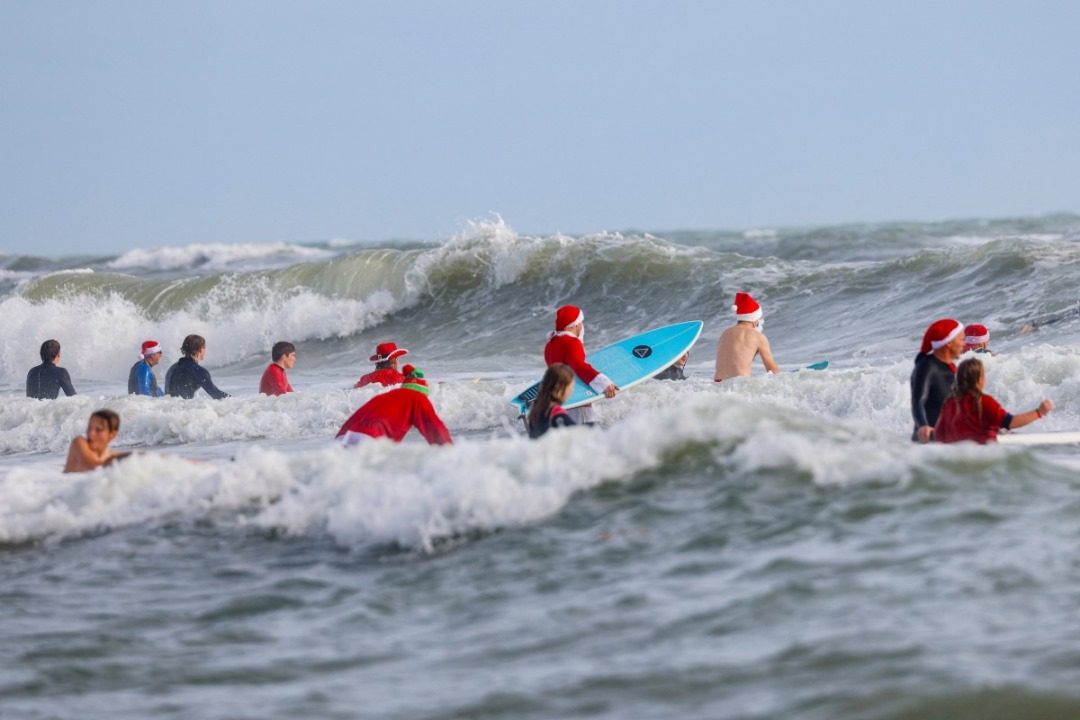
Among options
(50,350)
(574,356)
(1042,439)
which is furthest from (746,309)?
(50,350)

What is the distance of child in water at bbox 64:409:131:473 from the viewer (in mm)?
7840

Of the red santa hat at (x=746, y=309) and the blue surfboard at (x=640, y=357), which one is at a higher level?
the red santa hat at (x=746, y=309)

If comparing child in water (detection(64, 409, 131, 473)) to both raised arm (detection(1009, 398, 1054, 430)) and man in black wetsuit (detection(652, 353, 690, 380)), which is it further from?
man in black wetsuit (detection(652, 353, 690, 380))

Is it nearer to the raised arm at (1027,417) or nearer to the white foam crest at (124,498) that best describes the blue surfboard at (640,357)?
the white foam crest at (124,498)

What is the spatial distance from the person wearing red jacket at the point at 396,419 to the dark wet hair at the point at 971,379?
2975mm

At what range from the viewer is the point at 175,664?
5.16 meters

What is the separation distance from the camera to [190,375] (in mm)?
13258

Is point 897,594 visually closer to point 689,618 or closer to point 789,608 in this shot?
point 789,608

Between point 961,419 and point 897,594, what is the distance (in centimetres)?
264

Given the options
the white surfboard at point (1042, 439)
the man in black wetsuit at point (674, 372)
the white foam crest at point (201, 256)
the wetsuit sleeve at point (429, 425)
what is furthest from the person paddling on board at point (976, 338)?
the white foam crest at point (201, 256)

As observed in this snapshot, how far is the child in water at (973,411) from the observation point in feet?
23.8

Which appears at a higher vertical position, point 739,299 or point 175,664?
point 739,299

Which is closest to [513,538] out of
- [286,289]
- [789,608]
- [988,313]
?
[789,608]

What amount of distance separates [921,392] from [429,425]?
2.94m
